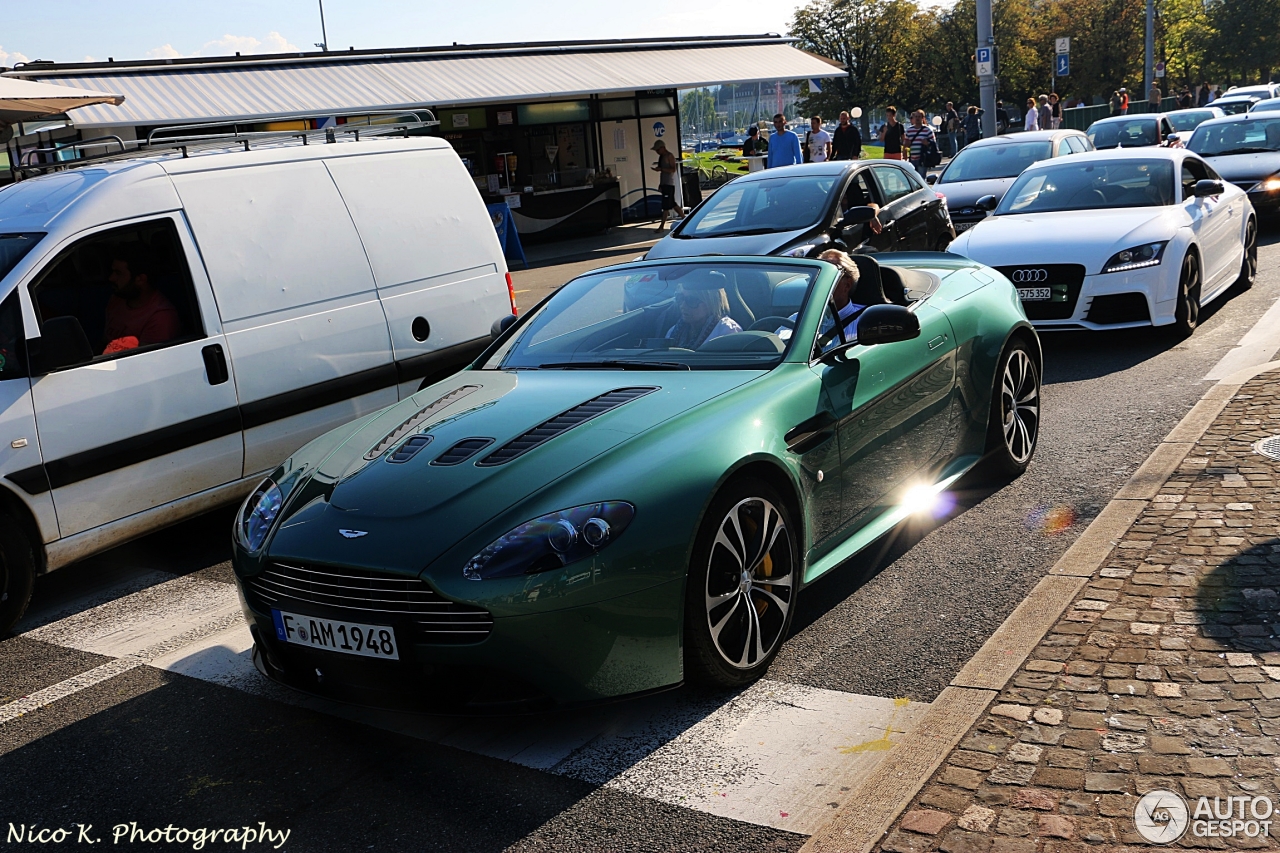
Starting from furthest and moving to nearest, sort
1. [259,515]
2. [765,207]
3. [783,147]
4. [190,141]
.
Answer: [783,147] → [765,207] → [190,141] → [259,515]

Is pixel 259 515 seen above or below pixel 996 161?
below

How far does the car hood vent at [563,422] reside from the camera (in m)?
4.22

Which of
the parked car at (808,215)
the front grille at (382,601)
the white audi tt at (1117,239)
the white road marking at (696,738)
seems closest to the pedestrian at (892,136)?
the parked car at (808,215)

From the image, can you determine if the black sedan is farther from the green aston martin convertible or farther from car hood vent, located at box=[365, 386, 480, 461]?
car hood vent, located at box=[365, 386, 480, 461]

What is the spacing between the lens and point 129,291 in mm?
6340

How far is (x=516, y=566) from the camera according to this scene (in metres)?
3.71

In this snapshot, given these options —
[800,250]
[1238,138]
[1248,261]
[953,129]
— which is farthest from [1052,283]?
[953,129]

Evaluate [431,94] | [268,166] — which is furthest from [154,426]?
[431,94]

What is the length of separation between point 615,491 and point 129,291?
3644 mm

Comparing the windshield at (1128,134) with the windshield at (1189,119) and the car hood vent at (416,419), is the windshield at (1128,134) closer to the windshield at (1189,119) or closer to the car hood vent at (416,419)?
the windshield at (1189,119)

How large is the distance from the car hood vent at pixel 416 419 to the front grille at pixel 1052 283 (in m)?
5.62

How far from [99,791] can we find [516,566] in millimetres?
1507

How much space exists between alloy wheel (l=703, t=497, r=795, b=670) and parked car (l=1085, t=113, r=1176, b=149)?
62.0 ft

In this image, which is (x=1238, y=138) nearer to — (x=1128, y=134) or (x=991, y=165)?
(x=1128, y=134)
